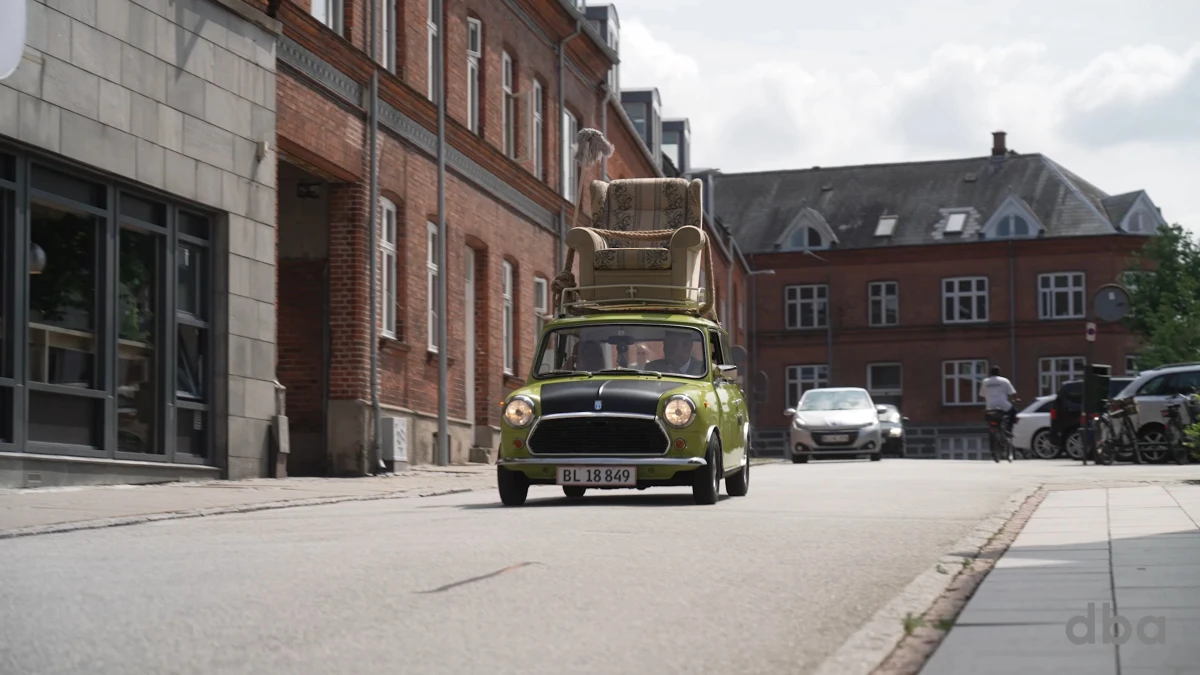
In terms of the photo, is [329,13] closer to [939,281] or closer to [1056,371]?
[1056,371]

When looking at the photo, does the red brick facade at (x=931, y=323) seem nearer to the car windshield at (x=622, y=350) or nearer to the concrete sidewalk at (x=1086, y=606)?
the car windshield at (x=622, y=350)

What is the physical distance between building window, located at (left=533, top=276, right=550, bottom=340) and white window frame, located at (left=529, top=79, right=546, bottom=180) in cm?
215

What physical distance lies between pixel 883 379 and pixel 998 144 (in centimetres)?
1355

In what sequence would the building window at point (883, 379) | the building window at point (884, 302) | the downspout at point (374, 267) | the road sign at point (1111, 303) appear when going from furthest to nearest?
the building window at point (884, 302) < the building window at point (883, 379) < the road sign at point (1111, 303) < the downspout at point (374, 267)

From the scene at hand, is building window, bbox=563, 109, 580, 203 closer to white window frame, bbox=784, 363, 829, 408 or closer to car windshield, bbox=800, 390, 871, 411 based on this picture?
car windshield, bbox=800, 390, 871, 411

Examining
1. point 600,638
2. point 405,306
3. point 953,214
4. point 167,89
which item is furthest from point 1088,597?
point 953,214

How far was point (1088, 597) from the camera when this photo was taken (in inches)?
316

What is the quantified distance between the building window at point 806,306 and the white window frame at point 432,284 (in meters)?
52.6

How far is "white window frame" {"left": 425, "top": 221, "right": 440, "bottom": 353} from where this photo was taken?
28297 millimetres

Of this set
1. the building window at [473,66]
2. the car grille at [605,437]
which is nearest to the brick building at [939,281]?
the building window at [473,66]

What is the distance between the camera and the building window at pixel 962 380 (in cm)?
7650

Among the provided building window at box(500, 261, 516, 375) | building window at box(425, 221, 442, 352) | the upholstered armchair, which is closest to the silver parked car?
building window at box(500, 261, 516, 375)

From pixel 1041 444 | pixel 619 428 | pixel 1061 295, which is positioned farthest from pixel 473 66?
pixel 1061 295

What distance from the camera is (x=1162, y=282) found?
2749 inches
